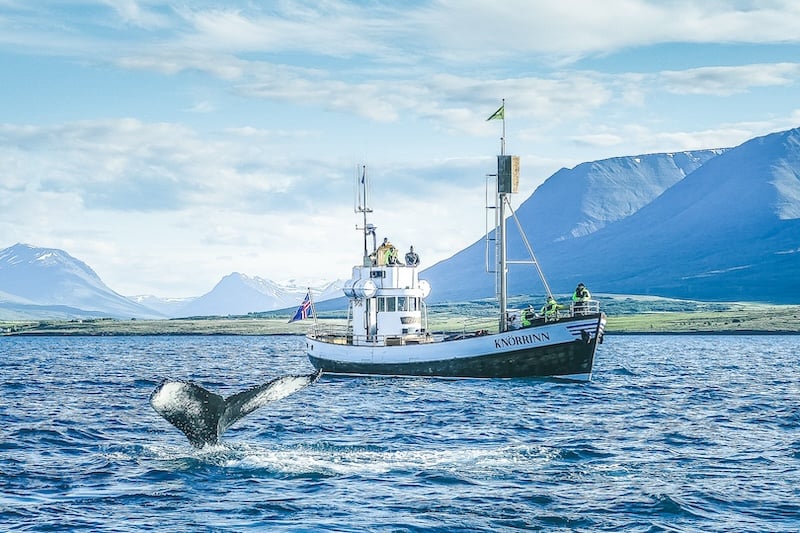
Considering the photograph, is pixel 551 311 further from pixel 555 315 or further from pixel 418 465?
pixel 418 465

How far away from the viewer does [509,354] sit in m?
69.0

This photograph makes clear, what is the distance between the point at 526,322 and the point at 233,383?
22886 millimetres

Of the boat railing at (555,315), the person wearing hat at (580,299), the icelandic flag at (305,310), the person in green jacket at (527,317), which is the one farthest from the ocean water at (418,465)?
the icelandic flag at (305,310)

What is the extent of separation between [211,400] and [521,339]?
142 feet

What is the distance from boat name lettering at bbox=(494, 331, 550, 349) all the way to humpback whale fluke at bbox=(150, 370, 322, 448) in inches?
1618

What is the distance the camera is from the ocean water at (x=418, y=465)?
26.4 meters

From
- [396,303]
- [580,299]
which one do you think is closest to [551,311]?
[580,299]

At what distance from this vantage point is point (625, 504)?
2784 cm

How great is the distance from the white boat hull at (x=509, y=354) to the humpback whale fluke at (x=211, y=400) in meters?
41.1

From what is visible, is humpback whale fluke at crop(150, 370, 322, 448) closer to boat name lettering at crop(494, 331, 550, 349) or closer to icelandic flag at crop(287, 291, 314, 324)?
boat name lettering at crop(494, 331, 550, 349)

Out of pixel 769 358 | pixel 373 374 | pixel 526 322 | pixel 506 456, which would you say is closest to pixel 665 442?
pixel 506 456

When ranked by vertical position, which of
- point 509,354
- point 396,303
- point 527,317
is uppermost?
point 396,303

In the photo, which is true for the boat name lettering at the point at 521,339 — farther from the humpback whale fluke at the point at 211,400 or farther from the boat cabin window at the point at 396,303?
the humpback whale fluke at the point at 211,400

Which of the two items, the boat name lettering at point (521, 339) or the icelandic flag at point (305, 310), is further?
the icelandic flag at point (305, 310)
